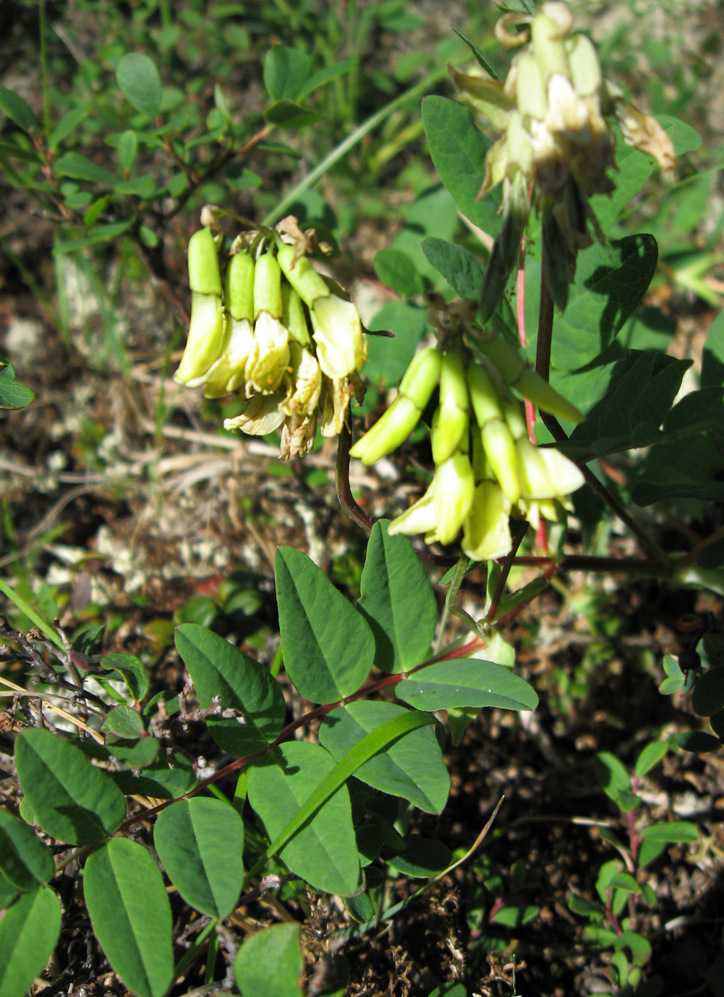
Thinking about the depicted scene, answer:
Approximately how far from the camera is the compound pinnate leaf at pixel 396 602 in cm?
177

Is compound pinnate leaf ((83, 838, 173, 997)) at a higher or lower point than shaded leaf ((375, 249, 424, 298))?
lower

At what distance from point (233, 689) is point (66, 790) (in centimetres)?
38

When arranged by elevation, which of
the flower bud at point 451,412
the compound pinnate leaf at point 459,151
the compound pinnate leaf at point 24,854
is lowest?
the compound pinnate leaf at point 24,854

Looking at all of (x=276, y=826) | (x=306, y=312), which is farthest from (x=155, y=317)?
(x=276, y=826)

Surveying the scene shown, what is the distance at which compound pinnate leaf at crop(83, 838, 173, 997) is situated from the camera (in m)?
1.32

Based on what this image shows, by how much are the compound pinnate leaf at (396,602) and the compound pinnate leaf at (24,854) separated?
820 mm

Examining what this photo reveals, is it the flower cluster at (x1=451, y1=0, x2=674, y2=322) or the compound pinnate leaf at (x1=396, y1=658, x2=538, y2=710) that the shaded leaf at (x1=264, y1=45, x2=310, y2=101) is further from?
the compound pinnate leaf at (x1=396, y1=658, x2=538, y2=710)

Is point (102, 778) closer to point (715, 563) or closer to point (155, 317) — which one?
point (715, 563)

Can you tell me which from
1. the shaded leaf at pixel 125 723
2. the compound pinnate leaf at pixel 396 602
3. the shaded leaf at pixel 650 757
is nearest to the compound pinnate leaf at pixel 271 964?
the shaded leaf at pixel 125 723

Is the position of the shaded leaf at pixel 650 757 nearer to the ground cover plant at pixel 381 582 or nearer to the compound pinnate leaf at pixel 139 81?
the ground cover plant at pixel 381 582

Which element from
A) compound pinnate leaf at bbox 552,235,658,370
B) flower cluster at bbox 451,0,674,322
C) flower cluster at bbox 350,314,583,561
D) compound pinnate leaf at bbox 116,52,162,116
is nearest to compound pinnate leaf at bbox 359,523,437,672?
flower cluster at bbox 350,314,583,561

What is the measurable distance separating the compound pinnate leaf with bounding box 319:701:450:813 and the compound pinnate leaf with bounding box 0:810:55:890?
611 millimetres

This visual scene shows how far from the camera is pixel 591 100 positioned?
1347 mm

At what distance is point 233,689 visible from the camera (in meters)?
1.67
